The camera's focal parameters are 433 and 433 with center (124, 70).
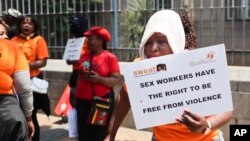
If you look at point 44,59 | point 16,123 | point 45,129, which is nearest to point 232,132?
point 16,123

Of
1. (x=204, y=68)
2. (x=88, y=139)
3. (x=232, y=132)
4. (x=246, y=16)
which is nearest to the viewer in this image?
(x=204, y=68)

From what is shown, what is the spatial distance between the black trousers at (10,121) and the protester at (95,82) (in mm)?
1043

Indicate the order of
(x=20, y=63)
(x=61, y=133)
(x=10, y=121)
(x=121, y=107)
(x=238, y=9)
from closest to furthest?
1. (x=121, y=107)
2. (x=10, y=121)
3. (x=20, y=63)
4. (x=238, y=9)
5. (x=61, y=133)

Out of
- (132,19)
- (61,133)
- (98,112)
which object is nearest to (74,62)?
(98,112)

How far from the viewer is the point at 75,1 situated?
7.39m

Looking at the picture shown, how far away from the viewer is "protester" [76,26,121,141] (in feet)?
14.6

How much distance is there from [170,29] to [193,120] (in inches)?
19.1

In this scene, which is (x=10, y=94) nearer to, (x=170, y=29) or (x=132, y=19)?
(x=170, y=29)

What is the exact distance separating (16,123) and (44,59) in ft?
6.34

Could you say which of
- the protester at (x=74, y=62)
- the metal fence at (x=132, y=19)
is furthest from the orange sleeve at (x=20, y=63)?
the metal fence at (x=132, y=19)

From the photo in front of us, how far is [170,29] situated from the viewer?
7.20 ft

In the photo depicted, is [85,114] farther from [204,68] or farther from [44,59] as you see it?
[204,68]

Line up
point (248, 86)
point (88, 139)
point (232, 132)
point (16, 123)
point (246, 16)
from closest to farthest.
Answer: point (232, 132)
point (16, 123)
point (88, 139)
point (248, 86)
point (246, 16)

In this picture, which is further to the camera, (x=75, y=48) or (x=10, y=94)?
(x=75, y=48)
